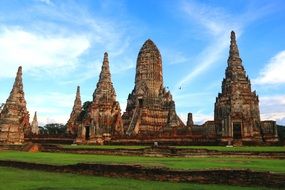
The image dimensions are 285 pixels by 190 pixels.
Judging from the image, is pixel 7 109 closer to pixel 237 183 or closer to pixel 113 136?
pixel 113 136

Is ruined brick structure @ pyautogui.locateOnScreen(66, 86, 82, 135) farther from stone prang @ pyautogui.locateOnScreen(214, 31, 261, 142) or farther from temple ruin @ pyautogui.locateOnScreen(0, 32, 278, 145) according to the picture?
stone prang @ pyautogui.locateOnScreen(214, 31, 261, 142)

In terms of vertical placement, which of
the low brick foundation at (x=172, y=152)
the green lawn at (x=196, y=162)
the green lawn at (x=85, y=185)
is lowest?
the green lawn at (x=85, y=185)

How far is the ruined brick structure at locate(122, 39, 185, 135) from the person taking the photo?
48.8 meters

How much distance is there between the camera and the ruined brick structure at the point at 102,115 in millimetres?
38656

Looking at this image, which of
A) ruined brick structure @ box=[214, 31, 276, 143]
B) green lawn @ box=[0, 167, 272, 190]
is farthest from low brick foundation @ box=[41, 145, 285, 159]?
green lawn @ box=[0, 167, 272, 190]

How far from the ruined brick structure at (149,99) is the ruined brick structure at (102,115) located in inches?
263

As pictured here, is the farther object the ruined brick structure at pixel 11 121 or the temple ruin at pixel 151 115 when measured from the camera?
the ruined brick structure at pixel 11 121

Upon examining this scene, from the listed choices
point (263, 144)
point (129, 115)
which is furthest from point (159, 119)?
point (263, 144)

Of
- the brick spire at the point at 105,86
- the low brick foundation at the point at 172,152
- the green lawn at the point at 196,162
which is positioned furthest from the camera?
the brick spire at the point at 105,86

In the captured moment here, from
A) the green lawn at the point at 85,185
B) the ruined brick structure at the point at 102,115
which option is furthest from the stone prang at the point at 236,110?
the green lawn at the point at 85,185

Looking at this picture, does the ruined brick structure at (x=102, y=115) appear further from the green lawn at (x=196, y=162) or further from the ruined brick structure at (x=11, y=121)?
the green lawn at (x=196, y=162)

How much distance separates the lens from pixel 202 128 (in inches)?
1574

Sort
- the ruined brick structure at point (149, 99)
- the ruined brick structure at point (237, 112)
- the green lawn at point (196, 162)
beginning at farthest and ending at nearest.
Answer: the ruined brick structure at point (149, 99), the ruined brick structure at point (237, 112), the green lawn at point (196, 162)

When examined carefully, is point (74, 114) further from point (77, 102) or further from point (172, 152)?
point (172, 152)
